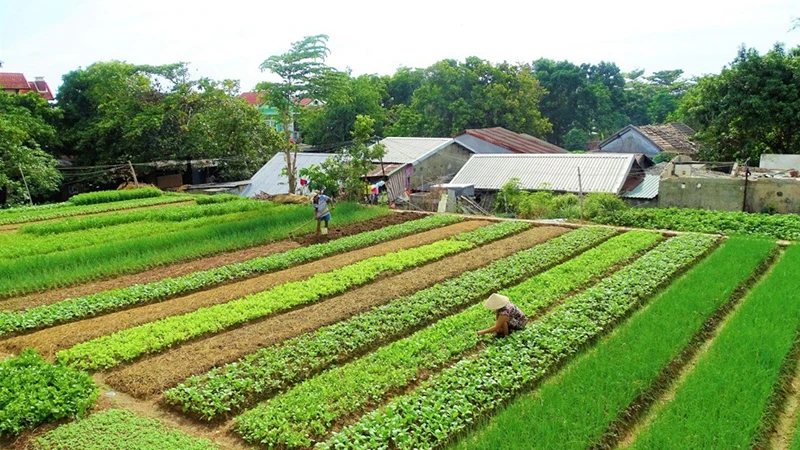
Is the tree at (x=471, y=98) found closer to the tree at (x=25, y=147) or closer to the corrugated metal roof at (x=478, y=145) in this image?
the corrugated metal roof at (x=478, y=145)

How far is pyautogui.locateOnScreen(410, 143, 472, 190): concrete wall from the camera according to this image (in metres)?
30.8

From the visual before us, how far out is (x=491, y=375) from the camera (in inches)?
314

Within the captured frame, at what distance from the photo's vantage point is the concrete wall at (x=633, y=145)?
40969 mm

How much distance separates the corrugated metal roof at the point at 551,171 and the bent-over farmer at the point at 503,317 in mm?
15709

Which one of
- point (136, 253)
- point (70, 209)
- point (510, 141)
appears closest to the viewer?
point (136, 253)

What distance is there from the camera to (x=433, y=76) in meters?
46.5

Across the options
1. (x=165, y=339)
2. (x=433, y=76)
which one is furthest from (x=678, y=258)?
(x=433, y=76)

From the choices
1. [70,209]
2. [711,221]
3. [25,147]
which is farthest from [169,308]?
[25,147]

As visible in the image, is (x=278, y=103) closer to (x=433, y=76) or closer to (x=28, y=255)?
(x=28, y=255)

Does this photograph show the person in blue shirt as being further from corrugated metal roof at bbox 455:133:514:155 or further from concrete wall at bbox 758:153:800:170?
corrugated metal roof at bbox 455:133:514:155

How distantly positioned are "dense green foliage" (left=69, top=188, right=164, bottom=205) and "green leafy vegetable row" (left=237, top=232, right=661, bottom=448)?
23.3 meters

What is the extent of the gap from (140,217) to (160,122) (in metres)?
16.3

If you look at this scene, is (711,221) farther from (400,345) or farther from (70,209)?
(70,209)

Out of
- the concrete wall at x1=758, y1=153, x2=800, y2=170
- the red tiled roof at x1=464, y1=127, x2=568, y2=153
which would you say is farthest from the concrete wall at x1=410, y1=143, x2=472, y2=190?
the concrete wall at x1=758, y1=153, x2=800, y2=170
